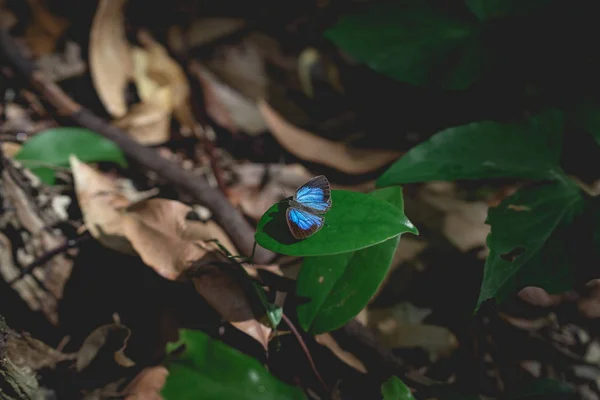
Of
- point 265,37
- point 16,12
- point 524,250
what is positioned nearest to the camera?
point 524,250

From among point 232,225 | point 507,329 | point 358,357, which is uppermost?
point 232,225

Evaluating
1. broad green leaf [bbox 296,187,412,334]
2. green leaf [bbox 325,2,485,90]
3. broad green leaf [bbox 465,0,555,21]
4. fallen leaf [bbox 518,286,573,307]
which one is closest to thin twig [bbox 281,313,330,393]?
broad green leaf [bbox 296,187,412,334]

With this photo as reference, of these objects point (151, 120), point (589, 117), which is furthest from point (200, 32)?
point (589, 117)

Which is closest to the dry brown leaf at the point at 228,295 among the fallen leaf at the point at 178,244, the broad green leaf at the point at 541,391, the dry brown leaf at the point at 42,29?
the fallen leaf at the point at 178,244

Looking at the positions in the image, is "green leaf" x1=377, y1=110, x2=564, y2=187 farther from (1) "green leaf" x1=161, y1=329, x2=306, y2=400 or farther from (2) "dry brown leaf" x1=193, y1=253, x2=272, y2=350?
(1) "green leaf" x1=161, y1=329, x2=306, y2=400

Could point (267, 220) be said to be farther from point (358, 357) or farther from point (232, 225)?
point (358, 357)

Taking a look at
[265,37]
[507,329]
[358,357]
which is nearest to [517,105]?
[507,329]

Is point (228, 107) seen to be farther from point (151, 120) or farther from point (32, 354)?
point (32, 354)
